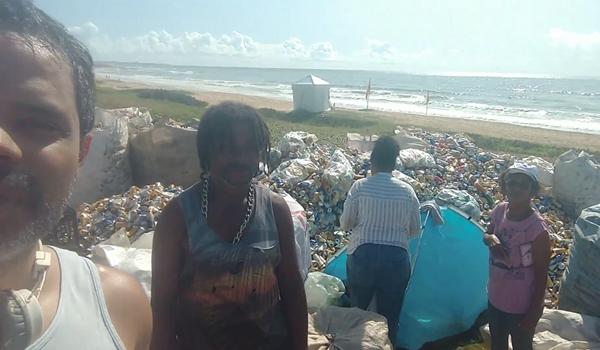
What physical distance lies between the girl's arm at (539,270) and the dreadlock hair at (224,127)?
1.97 m

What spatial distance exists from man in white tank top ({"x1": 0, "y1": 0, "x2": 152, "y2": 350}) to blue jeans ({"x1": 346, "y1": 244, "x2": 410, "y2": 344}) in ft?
7.77

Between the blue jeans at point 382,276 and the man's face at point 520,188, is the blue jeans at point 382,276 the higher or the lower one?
the lower one

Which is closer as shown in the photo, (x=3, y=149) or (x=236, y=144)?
(x=3, y=149)

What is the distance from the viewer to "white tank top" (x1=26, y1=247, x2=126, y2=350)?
99cm

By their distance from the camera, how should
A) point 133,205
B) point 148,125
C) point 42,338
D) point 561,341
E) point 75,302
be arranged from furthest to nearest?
point 148,125, point 133,205, point 561,341, point 75,302, point 42,338

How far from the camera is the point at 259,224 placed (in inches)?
70.5

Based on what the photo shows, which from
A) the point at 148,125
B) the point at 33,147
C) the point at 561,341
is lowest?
the point at 561,341

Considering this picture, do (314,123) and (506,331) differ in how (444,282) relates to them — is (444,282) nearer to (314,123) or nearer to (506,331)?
(506,331)

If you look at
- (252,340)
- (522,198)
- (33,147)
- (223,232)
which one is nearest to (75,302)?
(33,147)

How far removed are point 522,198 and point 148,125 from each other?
6.59 m

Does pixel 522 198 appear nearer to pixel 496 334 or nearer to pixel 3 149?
pixel 496 334

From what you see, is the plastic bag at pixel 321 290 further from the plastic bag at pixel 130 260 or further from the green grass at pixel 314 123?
the green grass at pixel 314 123

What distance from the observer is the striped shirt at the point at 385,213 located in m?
3.35

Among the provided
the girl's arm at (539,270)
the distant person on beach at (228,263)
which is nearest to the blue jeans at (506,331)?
the girl's arm at (539,270)
